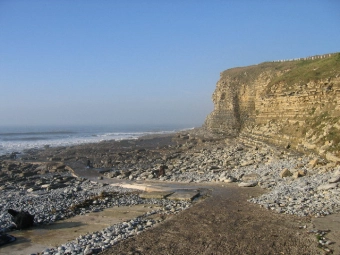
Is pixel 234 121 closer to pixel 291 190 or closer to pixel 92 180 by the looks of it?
pixel 92 180

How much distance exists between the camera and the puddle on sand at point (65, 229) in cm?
957

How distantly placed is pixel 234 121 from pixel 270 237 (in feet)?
117

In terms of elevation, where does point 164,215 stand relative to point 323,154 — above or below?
below

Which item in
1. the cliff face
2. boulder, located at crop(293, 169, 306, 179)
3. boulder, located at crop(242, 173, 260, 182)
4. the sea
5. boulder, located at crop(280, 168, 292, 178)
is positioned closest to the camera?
boulder, located at crop(293, 169, 306, 179)

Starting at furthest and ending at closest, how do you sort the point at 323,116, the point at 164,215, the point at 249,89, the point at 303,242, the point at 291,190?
the point at 249,89 < the point at 323,116 < the point at 291,190 < the point at 164,215 < the point at 303,242

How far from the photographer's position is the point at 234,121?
4375 cm

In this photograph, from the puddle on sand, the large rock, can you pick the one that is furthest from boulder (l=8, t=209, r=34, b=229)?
the large rock

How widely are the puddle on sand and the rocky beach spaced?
0.39 m

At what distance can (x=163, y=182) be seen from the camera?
2006 centimetres

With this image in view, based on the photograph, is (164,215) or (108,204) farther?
(108,204)

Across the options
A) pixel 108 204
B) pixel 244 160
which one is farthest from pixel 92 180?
pixel 244 160

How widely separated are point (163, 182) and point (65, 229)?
30.9 ft

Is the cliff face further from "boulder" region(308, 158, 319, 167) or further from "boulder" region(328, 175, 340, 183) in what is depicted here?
"boulder" region(328, 175, 340, 183)

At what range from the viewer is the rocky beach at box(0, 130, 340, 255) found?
10281 mm
